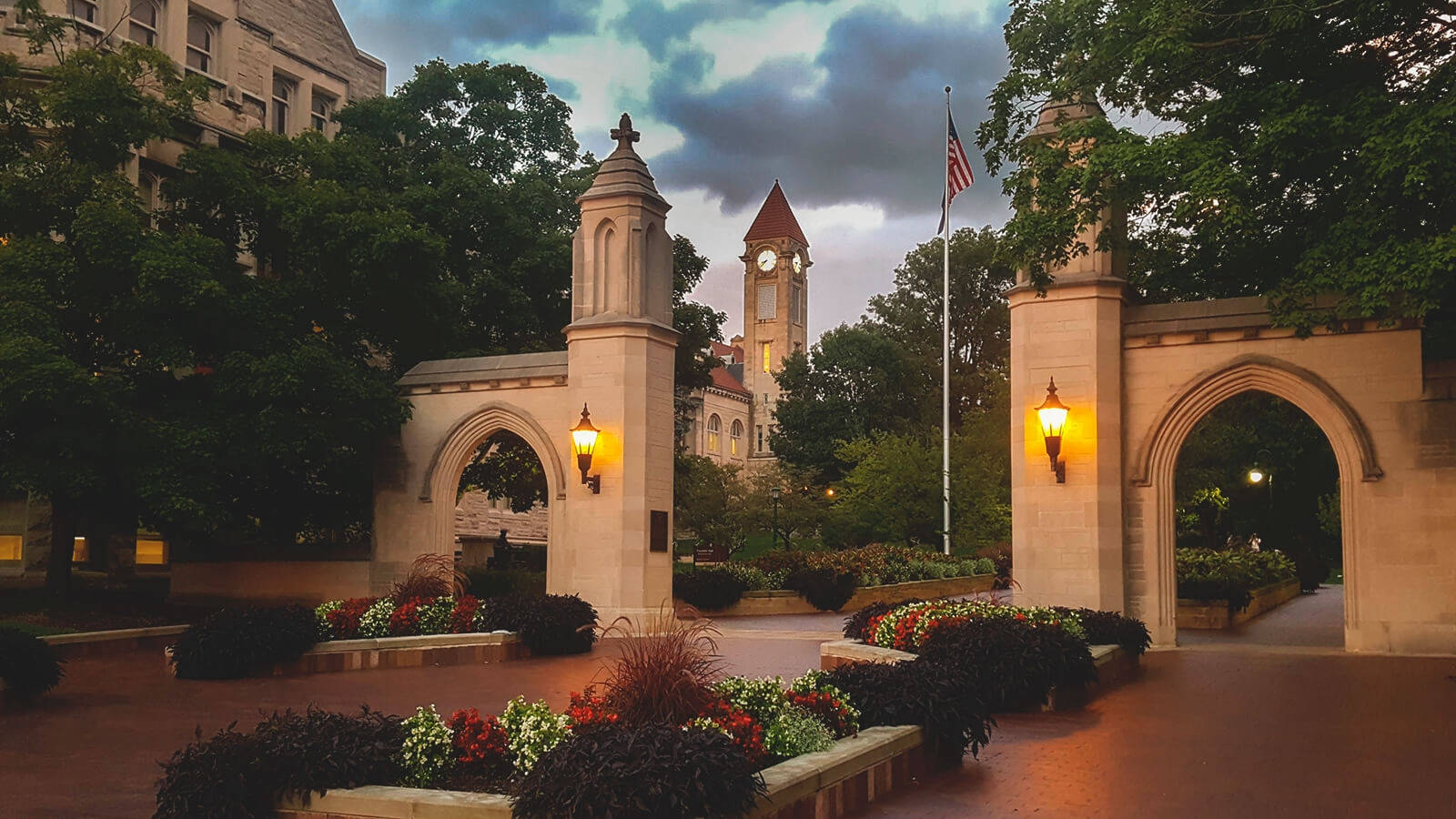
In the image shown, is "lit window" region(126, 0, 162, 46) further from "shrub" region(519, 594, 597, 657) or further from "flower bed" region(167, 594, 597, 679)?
"shrub" region(519, 594, 597, 657)

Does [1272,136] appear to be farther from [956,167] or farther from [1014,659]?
[956,167]

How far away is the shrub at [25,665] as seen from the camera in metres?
10.5

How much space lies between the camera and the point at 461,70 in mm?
27609

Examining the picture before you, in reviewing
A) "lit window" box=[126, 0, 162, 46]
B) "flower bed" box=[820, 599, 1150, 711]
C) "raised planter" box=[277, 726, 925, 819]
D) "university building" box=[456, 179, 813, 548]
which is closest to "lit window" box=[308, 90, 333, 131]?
"lit window" box=[126, 0, 162, 46]

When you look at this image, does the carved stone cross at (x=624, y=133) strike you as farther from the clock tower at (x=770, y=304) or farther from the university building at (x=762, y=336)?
the clock tower at (x=770, y=304)

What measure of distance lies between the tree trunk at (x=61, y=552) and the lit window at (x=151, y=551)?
10.1 meters

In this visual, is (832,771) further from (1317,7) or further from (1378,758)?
(1317,7)

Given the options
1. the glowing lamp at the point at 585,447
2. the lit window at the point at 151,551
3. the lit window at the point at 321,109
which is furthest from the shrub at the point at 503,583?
the lit window at the point at 321,109

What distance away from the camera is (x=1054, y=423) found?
53.8 ft

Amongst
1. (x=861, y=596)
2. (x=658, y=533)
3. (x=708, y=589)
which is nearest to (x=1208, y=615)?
(x=861, y=596)

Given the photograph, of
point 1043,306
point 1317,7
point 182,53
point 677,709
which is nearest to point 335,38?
point 182,53

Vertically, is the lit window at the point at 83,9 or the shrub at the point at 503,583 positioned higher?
the lit window at the point at 83,9

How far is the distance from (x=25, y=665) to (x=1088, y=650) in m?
9.66

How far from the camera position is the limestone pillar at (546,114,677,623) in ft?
61.1
